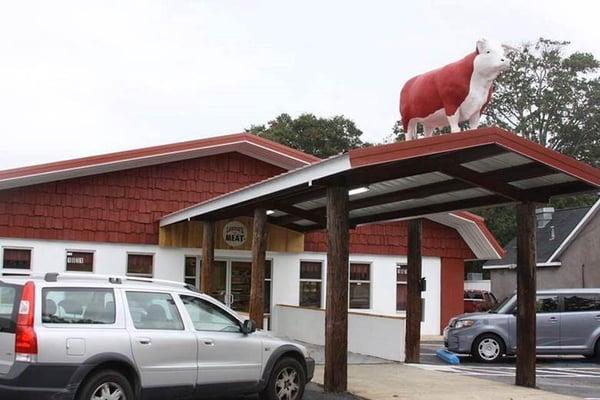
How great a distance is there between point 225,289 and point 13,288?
11.8m

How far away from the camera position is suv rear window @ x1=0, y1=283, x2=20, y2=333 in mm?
7512

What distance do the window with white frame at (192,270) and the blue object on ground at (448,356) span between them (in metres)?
6.45

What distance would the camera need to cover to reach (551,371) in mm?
14812

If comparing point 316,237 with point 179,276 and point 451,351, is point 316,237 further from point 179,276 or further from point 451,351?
point 451,351

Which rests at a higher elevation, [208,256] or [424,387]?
[208,256]

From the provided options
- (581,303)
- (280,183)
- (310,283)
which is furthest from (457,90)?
(310,283)

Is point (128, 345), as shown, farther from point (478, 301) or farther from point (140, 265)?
point (478, 301)

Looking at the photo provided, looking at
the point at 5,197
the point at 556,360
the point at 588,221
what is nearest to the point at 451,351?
the point at 556,360

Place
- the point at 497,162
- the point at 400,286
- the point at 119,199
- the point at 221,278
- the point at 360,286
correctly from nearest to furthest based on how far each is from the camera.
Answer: the point at 497,162 → the point at 119,199 → the point at 221,278 → the point at 360,286 → the point at 400,286

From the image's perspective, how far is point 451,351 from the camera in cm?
1669

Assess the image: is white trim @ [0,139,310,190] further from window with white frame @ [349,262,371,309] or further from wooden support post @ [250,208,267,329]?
wooden support post @ [250,208,267,329]

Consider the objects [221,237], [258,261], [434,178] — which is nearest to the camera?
[434,178]

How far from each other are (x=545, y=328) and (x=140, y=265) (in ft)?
31.8

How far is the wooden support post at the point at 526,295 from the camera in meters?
11.9
